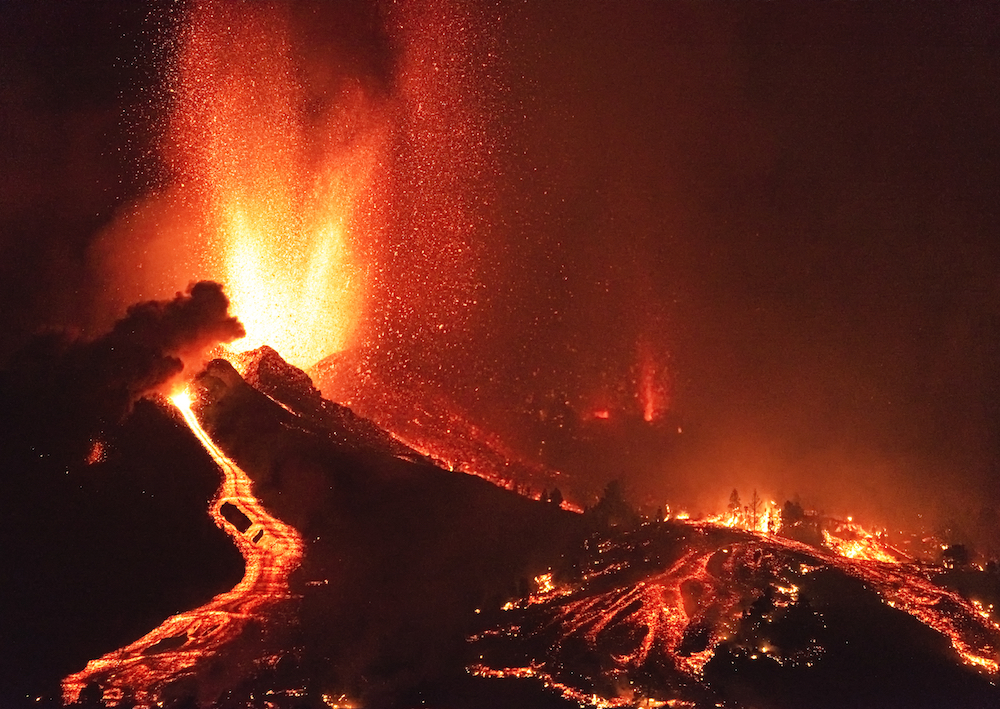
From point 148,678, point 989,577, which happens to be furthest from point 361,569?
point 989,577

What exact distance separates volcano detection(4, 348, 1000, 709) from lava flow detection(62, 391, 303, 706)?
58 mm

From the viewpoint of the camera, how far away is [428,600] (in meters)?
18.2

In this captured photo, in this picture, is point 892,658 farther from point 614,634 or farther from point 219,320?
point 219,320

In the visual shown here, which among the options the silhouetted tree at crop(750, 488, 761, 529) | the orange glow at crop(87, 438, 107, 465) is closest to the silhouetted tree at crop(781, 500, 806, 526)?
the silhouetted tree at crop(750, 488, 761, 529)

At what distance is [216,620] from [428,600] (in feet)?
13.0

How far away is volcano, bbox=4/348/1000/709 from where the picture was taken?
48.9 feet

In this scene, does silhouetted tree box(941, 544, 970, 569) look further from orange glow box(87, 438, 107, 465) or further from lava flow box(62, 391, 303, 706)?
orange glow box(87, 438, 107, 465)

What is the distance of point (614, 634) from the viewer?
55.5 feet

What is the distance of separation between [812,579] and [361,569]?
9439 mm

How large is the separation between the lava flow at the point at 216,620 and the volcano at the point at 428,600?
6 centimetres

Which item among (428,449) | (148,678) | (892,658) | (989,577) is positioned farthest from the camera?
(428,449)

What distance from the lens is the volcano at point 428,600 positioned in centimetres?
1490

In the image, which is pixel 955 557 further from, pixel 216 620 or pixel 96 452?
pixel 96 452

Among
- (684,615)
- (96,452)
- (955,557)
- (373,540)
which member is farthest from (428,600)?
(955,557)
